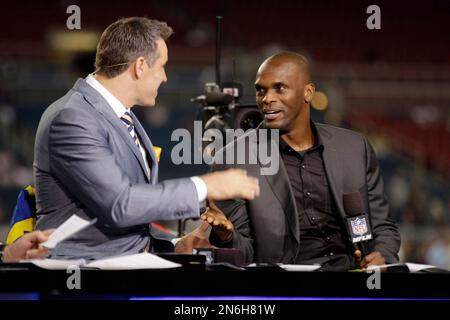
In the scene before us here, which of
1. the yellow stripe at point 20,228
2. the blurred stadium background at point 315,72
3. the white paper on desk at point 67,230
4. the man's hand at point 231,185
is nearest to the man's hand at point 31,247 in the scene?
the white paper on desk at point 67,230

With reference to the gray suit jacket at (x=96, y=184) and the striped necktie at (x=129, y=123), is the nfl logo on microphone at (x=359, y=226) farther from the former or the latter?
the striped necktie at (x=129, y=123)

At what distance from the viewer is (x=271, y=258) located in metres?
2.90

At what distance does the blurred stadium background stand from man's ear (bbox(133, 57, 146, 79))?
3513mm

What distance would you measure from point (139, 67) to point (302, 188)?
0.89 m

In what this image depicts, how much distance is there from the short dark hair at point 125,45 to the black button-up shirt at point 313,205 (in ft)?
2.69

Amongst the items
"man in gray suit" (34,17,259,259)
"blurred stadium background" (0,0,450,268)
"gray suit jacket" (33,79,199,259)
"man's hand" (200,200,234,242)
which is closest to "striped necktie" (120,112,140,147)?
"man in gray suit" (34,17,259,259)

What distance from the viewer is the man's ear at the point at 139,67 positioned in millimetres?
2400

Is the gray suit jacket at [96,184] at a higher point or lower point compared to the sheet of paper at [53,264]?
higher

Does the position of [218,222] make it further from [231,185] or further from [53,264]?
[53,264]

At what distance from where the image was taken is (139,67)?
2.41m

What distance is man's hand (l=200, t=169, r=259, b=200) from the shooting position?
7.11 ft

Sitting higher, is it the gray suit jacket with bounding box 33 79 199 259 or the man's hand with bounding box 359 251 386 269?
the gray suit jacket with bounding box 33 79 199 259

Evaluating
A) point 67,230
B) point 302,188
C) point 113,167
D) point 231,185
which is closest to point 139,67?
point 113,167

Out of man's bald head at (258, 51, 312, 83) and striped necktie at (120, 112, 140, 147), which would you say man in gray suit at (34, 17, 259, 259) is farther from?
man's bald head at (258, 51, 312, 83)
